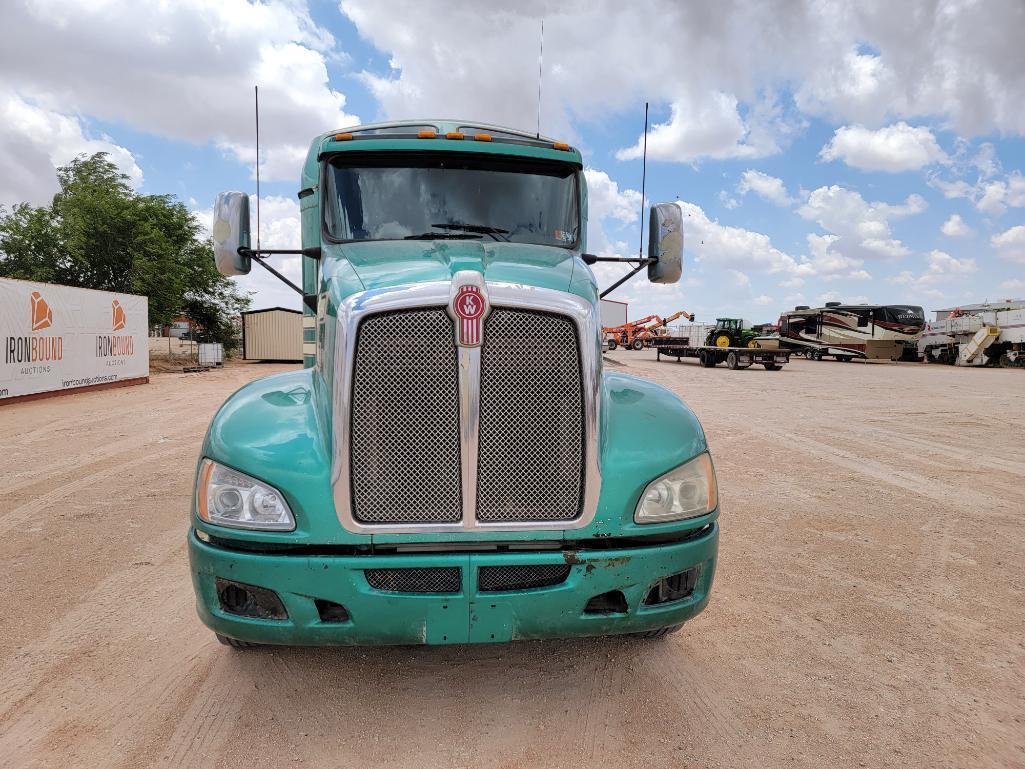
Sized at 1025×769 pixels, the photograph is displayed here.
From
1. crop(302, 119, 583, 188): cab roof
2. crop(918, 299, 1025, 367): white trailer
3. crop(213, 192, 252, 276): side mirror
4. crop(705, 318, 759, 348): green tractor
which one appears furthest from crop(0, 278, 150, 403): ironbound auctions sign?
crop(918, 299, 1025, 367): white trailer

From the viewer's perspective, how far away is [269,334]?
3438cm

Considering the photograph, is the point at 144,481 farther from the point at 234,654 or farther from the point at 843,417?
the point at 843,417

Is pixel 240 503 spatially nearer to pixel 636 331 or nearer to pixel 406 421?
pixel 406 421

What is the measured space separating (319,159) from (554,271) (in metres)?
1.92

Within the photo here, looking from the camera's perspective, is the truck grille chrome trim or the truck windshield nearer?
the truck grille chrome trim

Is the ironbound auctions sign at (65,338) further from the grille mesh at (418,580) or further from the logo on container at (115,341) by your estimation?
the grille mesh at (418,580)

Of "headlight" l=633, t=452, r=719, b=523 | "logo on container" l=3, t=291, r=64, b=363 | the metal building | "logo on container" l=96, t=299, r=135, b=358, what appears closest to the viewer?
"headlight" l=633, t=452, r=719, b=523

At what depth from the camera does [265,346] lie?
34.5 m

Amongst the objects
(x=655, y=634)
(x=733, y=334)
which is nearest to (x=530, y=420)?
(x=655, y=634)

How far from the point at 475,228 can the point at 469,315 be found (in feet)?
5.43

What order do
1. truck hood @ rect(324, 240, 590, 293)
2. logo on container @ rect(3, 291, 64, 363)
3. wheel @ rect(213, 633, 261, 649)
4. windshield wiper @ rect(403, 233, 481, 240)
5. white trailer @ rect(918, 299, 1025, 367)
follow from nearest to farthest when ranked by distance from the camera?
truck hood @ rect(324, 240, 590, 293)
wheel @ rect(213, 633, 261, 649)
windshield wiper @ rect(403, 233, 481, 240)
logo on container @ rect(3, 291, 64, 363)
white trailer @ rect(918, 299, 1025, 367)

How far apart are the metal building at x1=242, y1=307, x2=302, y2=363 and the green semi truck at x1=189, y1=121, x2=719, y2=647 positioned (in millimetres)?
33313

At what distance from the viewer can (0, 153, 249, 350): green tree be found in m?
30.2

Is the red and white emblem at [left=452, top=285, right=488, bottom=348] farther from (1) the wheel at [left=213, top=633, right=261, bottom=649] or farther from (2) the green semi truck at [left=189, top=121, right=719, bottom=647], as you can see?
(1) the wheel at [left=213, top=633, right=261, bottom=649]
